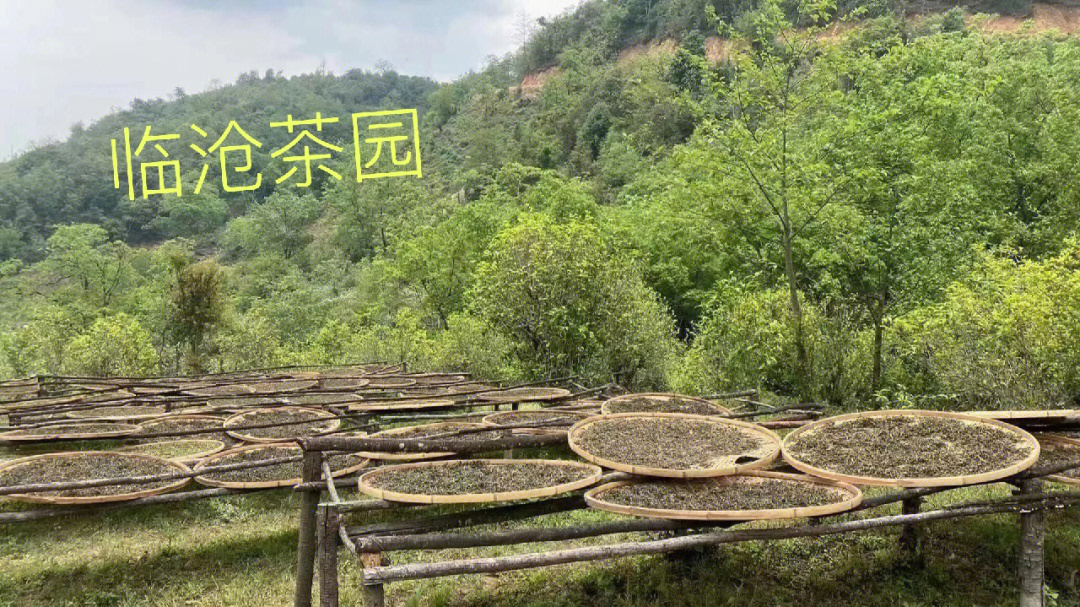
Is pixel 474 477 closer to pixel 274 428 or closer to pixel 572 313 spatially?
pixel 274 428

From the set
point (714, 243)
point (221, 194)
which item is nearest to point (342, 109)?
point (221, 194)

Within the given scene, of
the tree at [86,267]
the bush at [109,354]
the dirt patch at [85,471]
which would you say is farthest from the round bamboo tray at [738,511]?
the tree at [86,267]

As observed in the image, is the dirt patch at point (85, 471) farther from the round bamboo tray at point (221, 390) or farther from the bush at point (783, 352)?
the bush at point (783, 352)

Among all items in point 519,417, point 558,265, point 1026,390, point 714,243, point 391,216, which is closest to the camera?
point 519,417

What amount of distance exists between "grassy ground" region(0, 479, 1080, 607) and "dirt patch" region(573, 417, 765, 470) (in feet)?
4.10

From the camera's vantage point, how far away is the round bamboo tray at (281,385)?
9.92 metres

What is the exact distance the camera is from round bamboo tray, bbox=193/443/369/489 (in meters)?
4.99

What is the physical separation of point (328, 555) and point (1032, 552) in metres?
4.29

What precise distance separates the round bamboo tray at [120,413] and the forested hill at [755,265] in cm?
548

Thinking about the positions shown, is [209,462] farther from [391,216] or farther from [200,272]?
[391,216]

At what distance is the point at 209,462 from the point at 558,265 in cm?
681

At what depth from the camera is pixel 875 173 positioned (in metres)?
10.3

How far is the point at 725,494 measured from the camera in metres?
3.69

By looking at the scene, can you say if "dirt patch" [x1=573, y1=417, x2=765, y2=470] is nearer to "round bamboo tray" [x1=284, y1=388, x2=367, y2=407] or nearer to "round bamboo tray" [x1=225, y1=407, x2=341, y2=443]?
"round bamboo tray" [x1=225, y1=407, x2=341, y2=443]
